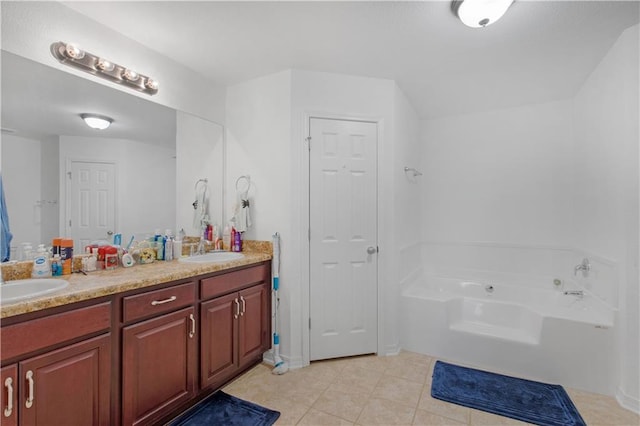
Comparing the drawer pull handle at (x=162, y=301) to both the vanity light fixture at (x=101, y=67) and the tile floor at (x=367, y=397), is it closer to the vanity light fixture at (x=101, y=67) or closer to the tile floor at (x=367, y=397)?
the tile floor at (x=367, y=397)

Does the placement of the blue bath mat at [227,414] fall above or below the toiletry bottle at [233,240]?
below

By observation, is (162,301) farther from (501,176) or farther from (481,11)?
(501,176)

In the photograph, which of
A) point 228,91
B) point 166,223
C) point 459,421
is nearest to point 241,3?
point 228,91

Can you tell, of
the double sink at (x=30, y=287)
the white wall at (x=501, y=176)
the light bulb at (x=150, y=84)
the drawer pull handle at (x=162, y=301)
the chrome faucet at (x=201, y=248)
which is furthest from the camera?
the white wall at (x=501, y=176)

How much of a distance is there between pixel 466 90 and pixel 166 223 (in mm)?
2942

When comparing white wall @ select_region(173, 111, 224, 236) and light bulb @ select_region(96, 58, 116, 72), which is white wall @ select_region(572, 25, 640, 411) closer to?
white wall @ select_region(173, 111, 224, 236)

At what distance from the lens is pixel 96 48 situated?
185cm

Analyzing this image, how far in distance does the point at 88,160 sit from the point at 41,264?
68 centimetres

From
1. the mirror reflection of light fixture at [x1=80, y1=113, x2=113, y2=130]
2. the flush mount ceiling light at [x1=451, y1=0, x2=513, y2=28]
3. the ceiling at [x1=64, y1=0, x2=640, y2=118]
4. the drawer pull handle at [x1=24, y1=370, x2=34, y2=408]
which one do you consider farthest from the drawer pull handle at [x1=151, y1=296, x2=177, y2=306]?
the flush mount ceiling light at [x1=451, y1=0, x2=513, y2=28]

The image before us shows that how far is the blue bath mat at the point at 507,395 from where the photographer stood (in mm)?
1855

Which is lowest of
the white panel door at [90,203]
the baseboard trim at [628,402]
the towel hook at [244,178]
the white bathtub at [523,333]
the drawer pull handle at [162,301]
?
the baseboard trim at [628,402]

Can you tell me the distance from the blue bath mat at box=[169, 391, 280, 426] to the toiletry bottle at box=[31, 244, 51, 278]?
1.11m

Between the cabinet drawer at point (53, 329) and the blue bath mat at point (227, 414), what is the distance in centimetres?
81

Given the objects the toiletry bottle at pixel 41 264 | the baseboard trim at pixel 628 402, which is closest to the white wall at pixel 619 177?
the baseboard trim at pixel 628 402
